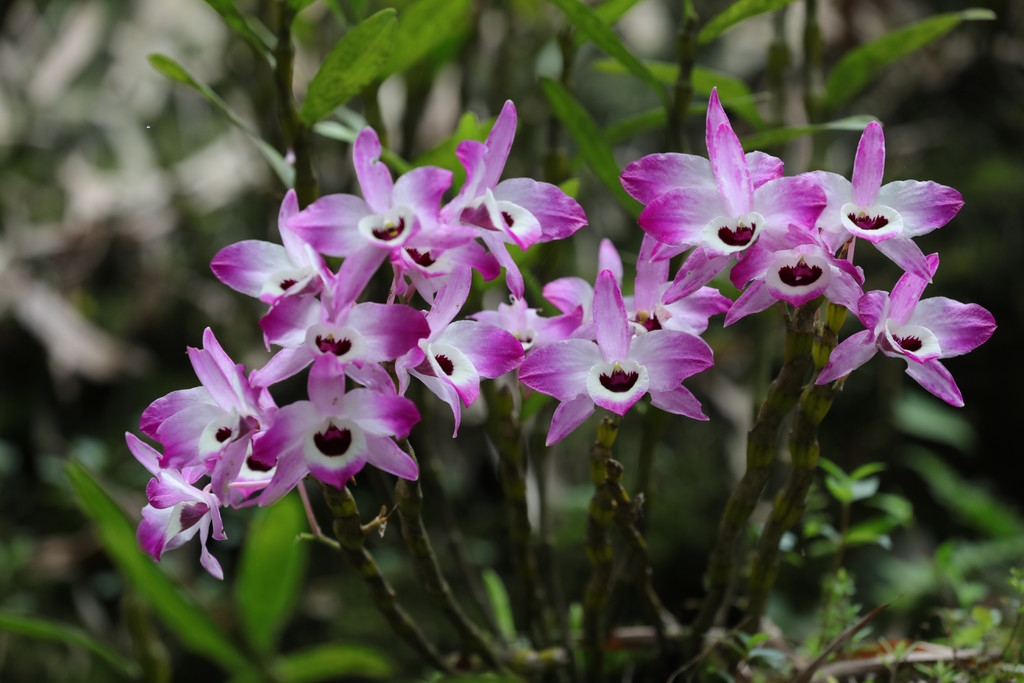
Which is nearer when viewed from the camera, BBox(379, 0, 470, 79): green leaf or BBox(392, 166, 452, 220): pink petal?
BBox(392, 166, 452, 220): pink petal

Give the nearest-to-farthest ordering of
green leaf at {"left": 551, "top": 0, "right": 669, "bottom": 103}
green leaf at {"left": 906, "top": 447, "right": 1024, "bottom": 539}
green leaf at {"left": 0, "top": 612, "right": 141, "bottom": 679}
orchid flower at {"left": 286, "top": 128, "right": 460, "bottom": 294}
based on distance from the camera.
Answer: orchid flower at {"left": 286, "top": 128, "right": 460, "bottom": 294} → green leaf at {"left": 551, "top": 0, "right": 669, "bottom": 103} → green leaf at {"left": 0, "top": 612, "right": 141, "bottom": 679} → green leaf at {"left": 906, "top": 447, "right": 1024, "bottom": 539}

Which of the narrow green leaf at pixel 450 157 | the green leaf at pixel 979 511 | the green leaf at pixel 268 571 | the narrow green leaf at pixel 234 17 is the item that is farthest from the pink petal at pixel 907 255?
the green leaf at pixel 979 511

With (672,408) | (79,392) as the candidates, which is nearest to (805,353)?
(672,408)

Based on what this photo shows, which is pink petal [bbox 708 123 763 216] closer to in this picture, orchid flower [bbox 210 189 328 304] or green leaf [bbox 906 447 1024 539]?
orchid flower [bbox 210 189 328 304]

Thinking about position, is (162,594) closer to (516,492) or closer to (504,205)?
(516,492)

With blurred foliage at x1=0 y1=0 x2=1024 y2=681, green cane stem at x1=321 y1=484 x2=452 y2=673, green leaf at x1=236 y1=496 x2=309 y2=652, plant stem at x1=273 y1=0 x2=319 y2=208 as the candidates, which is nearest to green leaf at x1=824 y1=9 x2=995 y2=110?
blurred foliage at x1=0 y1=0 x2=1024 y2=681

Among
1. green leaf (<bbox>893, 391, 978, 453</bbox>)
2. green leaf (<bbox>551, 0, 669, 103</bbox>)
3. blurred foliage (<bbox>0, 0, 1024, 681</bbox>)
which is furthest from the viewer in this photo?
green leaf (<bbox>893, 391, 978, 453</bbox>)

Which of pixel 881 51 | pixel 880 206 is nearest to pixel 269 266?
pixel 880 206
